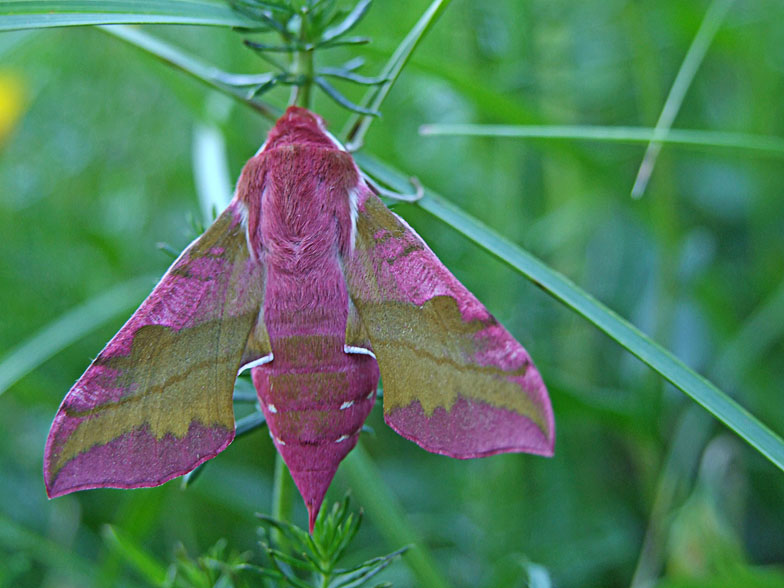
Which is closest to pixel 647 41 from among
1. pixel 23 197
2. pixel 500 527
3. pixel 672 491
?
pixel 672 491

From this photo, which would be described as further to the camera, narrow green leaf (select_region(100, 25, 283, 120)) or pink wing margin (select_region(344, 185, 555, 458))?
narrow green leaf (select_region(100, 25, 283, 120))

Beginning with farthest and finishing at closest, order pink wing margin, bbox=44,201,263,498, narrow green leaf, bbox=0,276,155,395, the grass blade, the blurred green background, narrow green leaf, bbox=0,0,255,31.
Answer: the blurred green background < narrow green leaf, bbox=0,276,155,395 < the grass blade < pink wing margin, bbox=44,201,263,498 < narrow green leaf, bbox=0,0,255,31

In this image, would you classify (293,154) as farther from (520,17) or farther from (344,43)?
(520,17)

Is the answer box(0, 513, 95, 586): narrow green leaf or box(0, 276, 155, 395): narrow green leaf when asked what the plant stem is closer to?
box(0, 276, 155, 395): narrow green leaf

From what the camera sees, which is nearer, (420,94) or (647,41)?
(647,41)

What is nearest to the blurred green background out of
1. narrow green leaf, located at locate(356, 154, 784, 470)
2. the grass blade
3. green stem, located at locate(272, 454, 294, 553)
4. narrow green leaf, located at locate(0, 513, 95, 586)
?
narrow green leaf, located at locate(0, 513, 95, 586)

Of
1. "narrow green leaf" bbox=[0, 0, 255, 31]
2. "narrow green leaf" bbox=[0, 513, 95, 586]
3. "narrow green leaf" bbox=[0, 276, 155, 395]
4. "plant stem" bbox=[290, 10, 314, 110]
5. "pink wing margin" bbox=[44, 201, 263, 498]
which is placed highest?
"narrow green leaf" bbox=[0, 0, 255, 31]

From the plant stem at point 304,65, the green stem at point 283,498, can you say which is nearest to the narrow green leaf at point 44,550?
the green stem at point 283,498

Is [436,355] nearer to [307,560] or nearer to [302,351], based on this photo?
[302,351]
